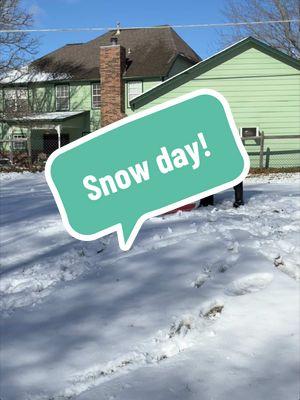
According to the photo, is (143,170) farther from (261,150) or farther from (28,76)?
(28,76)

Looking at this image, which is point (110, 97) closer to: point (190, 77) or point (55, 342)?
point (190, 77)

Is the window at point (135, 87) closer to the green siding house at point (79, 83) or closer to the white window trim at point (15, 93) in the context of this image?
the green siding house at point (79, 83)

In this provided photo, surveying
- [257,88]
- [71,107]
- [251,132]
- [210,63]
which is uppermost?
[210,63]

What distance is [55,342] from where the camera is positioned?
4.98 meters

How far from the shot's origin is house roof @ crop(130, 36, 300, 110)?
63.5 feet

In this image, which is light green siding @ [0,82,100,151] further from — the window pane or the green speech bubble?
the green speech bubble

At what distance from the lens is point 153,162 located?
997 mm

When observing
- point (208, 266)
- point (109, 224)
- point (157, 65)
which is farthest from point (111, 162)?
point (157, 65)

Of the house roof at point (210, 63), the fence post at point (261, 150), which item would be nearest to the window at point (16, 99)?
the house roof at point (210, 63)

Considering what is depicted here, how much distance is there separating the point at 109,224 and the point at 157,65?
28570 mm

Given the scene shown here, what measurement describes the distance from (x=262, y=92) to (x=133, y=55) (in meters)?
12.3

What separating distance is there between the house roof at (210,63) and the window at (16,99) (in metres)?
11.6

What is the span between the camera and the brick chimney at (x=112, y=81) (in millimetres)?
25656

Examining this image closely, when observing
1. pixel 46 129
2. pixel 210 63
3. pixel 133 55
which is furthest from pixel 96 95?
pixel 210 63
